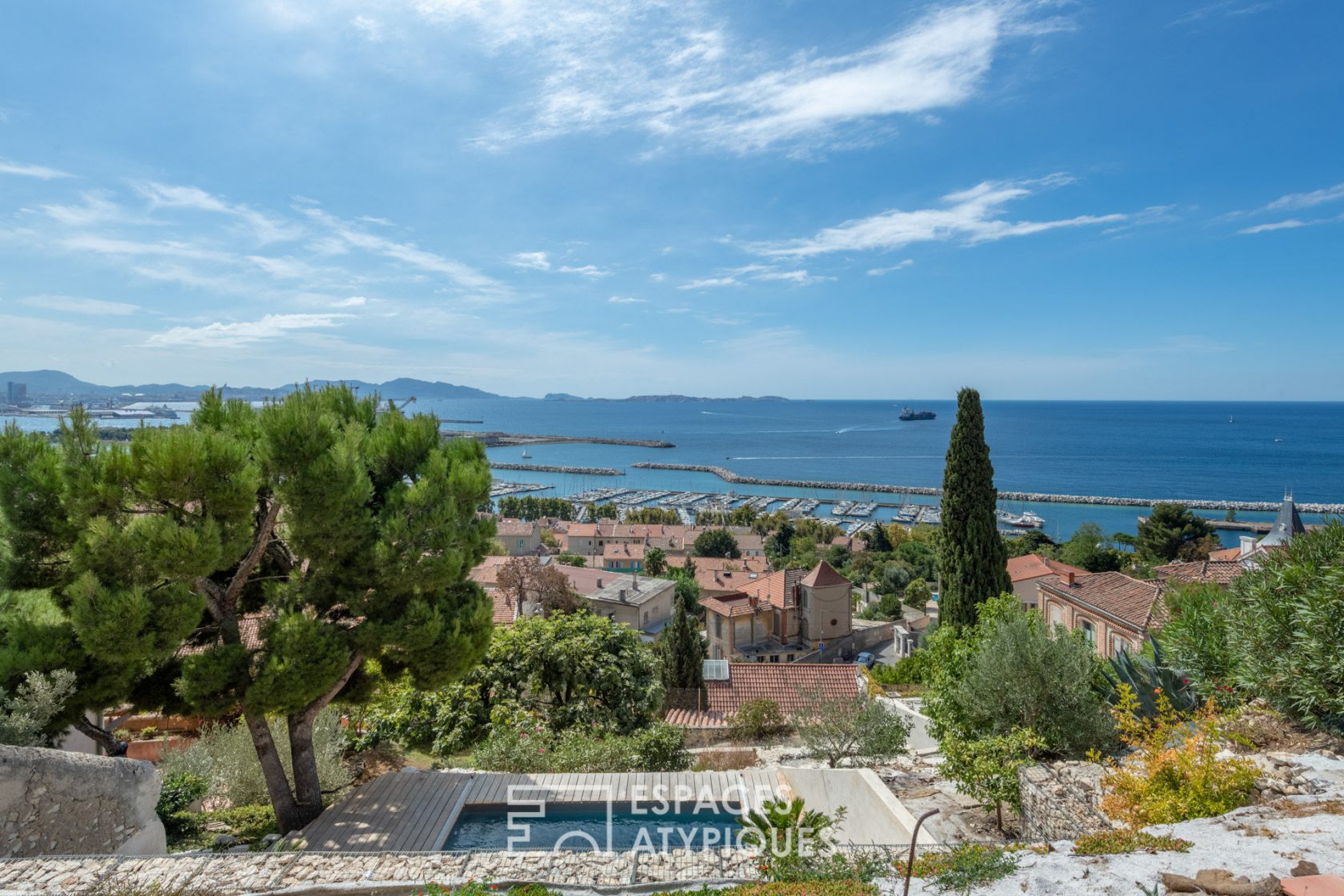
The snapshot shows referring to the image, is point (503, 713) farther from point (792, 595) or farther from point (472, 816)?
point (792, 595)

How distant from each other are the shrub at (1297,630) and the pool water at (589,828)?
5076mm

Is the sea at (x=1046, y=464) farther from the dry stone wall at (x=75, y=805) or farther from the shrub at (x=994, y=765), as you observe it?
the dry stone wall at (x=75, y=805)

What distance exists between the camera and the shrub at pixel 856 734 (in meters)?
10.1

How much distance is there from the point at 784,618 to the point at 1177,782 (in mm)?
28533

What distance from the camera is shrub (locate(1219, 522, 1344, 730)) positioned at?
571 cm

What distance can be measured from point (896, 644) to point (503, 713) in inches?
927

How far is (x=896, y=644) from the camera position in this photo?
2998 centimetres

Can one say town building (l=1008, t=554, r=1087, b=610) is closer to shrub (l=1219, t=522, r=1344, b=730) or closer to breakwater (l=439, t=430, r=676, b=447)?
shrub (l=1219, t=522, r=1344, b=730)

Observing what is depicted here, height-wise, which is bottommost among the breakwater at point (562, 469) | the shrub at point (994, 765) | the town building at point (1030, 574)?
the breakwater at point (562, 469)

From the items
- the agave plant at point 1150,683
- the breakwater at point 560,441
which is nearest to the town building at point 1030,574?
the agave plant at point 1150,683

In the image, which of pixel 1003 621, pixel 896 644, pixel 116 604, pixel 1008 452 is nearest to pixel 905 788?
pixel 1003 621

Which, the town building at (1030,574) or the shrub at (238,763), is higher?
the shrub at (238,763)

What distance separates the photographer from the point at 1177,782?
18.1 feet

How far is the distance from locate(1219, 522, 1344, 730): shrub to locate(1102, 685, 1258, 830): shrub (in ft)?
2.88
